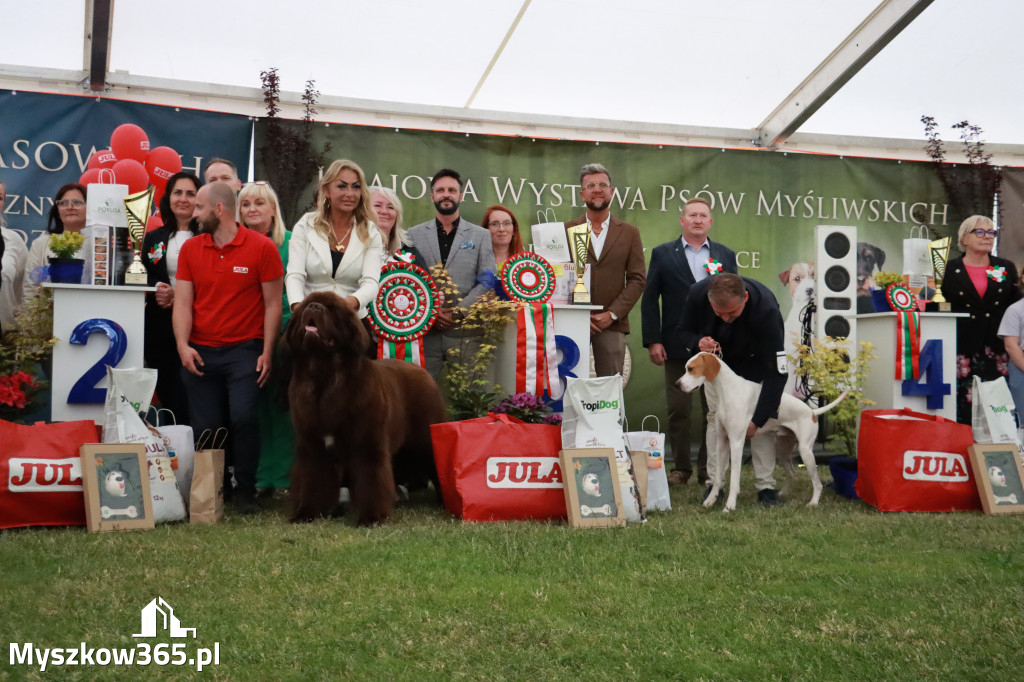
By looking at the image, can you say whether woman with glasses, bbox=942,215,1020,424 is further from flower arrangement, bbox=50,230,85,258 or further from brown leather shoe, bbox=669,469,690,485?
flower arrangement, bbox=50,230,85,258

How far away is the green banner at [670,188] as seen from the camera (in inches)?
330

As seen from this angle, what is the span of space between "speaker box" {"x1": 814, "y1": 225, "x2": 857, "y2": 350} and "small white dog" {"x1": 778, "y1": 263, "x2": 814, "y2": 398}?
48 centimetres

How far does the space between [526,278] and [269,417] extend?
1.85 m

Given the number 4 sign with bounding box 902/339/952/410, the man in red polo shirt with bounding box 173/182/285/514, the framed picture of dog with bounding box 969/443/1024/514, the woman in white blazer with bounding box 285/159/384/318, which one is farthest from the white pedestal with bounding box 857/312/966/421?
the man in red polo shirt with bounding box 173/182/285/514

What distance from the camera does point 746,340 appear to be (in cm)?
572

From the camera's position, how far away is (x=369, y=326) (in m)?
5.86

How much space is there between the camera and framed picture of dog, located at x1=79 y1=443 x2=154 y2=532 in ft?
15.2

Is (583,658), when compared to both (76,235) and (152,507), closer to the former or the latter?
(152,507)

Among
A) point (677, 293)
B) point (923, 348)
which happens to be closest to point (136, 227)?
point (677, 293)

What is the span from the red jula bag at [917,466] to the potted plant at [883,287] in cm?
179

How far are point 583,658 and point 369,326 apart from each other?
3.48 m

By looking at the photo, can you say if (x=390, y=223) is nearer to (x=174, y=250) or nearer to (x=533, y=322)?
(x=533, y=322)

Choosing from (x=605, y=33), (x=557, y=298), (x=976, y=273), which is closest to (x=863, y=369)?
(x=976, y=273)

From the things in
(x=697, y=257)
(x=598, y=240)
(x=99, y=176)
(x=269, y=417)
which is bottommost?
(x=269, y=417)
